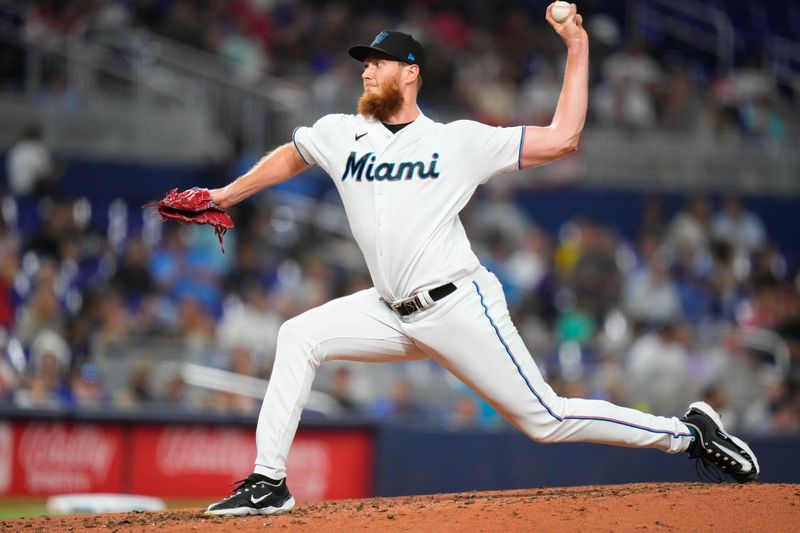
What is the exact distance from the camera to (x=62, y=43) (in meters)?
13.2

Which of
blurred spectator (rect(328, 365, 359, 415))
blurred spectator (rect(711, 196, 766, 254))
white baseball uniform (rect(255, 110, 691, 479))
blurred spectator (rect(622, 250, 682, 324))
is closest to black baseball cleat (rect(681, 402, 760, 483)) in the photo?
white baseball uniform (rect(255, 110, 691, 479))

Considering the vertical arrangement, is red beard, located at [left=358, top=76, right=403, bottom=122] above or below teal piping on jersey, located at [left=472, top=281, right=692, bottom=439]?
above

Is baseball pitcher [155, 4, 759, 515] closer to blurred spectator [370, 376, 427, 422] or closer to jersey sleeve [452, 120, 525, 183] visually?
jersey sleeve [452, 120, 525, 183]

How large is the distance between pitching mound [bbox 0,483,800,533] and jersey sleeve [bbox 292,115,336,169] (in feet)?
5.17

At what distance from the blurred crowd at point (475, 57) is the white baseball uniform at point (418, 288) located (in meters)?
8.43

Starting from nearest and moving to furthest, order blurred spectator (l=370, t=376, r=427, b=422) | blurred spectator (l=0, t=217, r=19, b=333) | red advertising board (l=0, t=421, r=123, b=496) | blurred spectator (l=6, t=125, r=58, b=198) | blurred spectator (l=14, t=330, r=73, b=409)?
1. red advertising board (l=0, t=421, r=123, b=496)
2. blurred spectator (l=14, t=330, r=73, b=409)
3. blurred spectator (l=0, t=217, r=19, b=333)
4. blurred spectator (l=370, t=376, r=427, b=422)
5. blurred spectator (l=6, t=125, r=58, b=198)

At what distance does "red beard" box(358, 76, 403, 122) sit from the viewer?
535cm

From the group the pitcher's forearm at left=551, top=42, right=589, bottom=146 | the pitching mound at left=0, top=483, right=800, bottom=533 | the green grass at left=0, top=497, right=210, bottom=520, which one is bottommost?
the green grass at left=0, top=497, right=210, bottom=520

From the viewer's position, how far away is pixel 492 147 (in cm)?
525

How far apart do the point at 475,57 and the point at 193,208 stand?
1124 cm

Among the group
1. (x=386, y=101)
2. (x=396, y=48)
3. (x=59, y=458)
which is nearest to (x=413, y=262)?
(x=386, y=101)

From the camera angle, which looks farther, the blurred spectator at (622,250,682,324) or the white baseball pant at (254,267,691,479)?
the blurred spectator at (622,250,682,324)

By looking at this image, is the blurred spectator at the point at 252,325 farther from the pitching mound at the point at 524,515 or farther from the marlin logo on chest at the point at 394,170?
the marlin logo on chest at the point at 394,170

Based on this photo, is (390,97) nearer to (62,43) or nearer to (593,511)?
(593,511)
